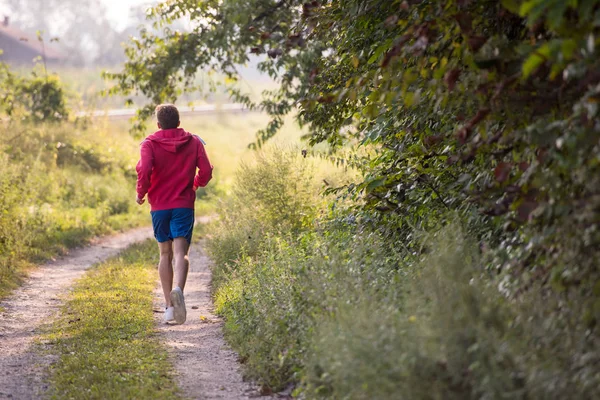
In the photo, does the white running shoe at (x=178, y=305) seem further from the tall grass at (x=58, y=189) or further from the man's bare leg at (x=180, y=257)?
the tall grass at (x=58, y=189)

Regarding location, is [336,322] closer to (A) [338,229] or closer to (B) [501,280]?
(B) [501,280]

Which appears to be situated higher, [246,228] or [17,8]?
[17,8]

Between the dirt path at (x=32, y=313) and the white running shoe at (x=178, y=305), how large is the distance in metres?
1.34

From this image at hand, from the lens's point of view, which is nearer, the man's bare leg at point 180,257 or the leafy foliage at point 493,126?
the leafy foliage at point 493,126

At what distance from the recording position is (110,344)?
22.6ft

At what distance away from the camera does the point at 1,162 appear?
12.8 m

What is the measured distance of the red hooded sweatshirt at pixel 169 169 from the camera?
7668mm

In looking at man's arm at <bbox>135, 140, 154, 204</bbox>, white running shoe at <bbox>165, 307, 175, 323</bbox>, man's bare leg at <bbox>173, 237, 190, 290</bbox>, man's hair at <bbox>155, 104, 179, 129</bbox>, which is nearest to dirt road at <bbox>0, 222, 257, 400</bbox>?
white running shoe at <bbox>165, 307, 175, 323</bbox>

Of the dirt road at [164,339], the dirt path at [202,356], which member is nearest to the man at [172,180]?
the dirt path at [202,356]

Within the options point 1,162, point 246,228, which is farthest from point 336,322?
point 1,162

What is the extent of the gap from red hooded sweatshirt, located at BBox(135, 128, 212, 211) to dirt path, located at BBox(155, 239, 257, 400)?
124 cm

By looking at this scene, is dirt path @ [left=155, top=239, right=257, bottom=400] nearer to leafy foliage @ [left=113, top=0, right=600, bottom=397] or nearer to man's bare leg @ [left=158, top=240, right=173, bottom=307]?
man's bare leg @ [left=158, top=240, right=173, bottom=307]

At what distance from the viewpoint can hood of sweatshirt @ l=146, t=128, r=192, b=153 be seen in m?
7.69

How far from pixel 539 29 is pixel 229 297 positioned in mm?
4995
